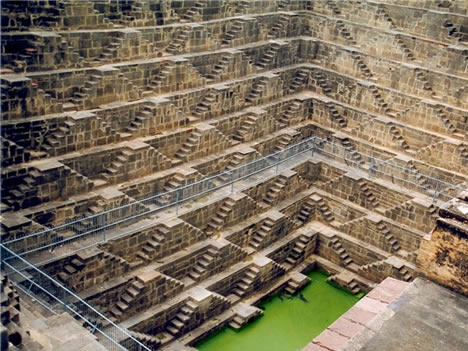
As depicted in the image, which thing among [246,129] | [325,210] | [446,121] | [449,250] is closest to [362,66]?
[446,121]

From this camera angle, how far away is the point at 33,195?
15.1m

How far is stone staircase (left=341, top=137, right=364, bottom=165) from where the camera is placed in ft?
71.5

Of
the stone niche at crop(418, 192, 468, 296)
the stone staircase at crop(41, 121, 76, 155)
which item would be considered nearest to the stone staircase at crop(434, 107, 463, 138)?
the stone niche at crop(418, 192, 468, 296)

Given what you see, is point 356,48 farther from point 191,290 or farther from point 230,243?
point 191,290

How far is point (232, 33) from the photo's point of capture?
2172 centimetres

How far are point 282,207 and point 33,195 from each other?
856 centimetres

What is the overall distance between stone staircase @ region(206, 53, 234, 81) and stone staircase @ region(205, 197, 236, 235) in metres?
4.70

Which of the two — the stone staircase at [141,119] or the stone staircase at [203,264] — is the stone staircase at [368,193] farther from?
the stone staircase at [141,119]

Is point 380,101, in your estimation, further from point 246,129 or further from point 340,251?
point 340,251

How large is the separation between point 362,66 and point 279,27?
3.61 m

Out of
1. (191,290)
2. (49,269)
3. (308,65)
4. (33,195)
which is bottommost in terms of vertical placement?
(191,290)

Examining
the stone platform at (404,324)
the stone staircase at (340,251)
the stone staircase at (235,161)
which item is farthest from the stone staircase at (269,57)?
the stone platform at (404,324)

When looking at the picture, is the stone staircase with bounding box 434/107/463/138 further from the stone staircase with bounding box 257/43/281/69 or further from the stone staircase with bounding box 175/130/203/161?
the stone staircase with bounding box 175/130/203/161

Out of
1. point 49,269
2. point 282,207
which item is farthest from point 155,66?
point 49,269
